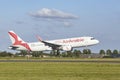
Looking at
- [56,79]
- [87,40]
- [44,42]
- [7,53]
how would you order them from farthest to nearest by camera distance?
1. [7,53]
2. [44,42]
3. [87,40]
4. [56,79]

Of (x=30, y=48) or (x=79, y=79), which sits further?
(x=30, y=48)

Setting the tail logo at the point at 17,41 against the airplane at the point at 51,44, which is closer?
the airplane at the point at 51,44

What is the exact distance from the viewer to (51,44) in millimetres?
134625

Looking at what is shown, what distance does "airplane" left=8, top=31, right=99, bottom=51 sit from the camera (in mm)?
126375

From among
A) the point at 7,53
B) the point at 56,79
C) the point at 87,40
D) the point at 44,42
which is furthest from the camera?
the point at 7,53

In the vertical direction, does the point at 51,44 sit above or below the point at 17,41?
below

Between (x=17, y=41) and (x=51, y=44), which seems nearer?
(x=51, y=44)

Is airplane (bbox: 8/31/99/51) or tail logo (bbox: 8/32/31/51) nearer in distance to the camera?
airplane (bbox: 8/31/99/51)

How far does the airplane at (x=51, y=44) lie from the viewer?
415 feet

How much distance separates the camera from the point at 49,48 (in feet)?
452

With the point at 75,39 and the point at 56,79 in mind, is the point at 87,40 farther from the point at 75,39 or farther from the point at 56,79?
the point at 56,79

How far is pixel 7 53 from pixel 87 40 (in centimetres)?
4690

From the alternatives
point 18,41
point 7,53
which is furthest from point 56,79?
point 7,53

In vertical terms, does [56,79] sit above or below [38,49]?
below
